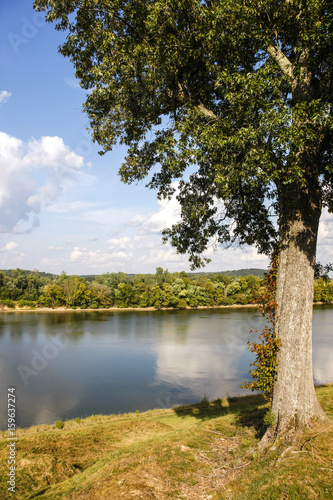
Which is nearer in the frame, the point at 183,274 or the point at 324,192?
the point at 324,192

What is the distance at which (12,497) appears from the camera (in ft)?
18.2

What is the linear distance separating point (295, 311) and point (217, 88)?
17.7 ft

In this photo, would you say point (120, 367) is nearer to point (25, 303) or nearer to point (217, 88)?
point (217, 88)

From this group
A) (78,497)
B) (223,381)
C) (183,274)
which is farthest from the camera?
(183,274)

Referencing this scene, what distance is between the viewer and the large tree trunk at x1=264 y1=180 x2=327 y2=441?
5.82 metres

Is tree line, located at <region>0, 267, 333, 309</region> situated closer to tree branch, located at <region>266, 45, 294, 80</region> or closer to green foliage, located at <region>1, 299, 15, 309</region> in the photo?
green foliage, located at <region>1, 299, 15, 309</region>

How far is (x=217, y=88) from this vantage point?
7.38 m

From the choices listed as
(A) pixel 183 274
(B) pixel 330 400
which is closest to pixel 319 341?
(B) pixel 330 400

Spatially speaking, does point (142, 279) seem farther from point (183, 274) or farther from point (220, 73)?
point (220, 73)

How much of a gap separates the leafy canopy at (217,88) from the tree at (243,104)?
0.09 feet

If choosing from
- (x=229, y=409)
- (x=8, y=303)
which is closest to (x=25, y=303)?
(x=8, y=303)

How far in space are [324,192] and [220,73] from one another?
11.9 ft

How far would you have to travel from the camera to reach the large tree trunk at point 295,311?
5820mm

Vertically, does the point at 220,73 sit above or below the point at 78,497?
above
